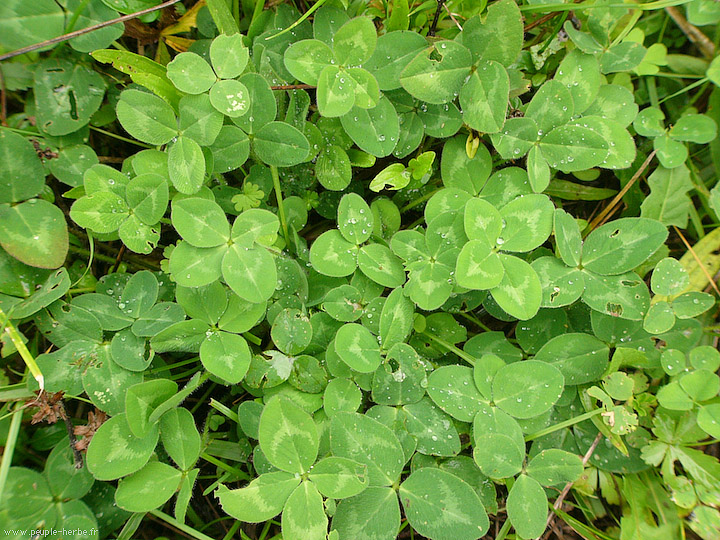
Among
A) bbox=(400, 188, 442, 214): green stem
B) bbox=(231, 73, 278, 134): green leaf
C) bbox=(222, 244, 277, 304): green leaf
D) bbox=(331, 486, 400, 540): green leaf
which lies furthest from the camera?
bbox=(400, 188, 442, 214): green stem

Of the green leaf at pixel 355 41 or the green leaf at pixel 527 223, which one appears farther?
the green leaf at pixel 527 223

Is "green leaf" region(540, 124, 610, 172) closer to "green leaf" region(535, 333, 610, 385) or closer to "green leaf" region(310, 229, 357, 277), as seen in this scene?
"green leaf" region(535, 333, 610, 385)

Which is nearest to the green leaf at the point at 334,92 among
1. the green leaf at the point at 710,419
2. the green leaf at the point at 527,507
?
the green leaf at the point at 527,507

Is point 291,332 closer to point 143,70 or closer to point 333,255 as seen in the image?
point 333,255

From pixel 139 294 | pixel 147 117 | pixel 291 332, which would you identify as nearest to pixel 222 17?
pixel 147 117

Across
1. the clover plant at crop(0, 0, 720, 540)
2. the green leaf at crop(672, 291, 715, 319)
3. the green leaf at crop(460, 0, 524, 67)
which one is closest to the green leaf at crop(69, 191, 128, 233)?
the clover plant at crop(0, 0, 720, 540)

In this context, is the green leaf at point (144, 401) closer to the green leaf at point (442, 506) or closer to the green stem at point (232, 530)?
the green stem at point (232, 530)
